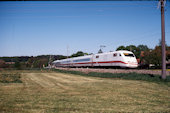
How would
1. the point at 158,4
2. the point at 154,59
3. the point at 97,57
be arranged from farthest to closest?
the point at 154,59 → the point at 97,57 → the point at 158,4

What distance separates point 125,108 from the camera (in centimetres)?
603

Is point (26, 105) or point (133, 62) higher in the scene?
point (133, 62)

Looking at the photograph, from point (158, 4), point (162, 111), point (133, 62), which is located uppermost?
point (158, 4)

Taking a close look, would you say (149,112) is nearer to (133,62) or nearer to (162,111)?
(162,111)

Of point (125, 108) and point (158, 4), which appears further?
point (158, 4)

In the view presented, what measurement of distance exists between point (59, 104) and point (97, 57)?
2989cm

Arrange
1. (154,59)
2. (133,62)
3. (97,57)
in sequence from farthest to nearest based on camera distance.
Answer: (154,59) → (97,57) → (133,62)

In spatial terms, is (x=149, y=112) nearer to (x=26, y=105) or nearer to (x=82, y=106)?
(x=82, y=106)

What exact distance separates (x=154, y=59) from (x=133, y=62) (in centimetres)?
1941

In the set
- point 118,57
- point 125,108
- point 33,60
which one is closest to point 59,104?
point 125,108

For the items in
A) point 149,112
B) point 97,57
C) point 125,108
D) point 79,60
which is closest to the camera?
point 149,112

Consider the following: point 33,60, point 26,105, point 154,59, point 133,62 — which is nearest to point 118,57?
point 133,62

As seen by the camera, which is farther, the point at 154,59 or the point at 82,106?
the point at 154,59

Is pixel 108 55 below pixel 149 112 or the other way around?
the other way around
